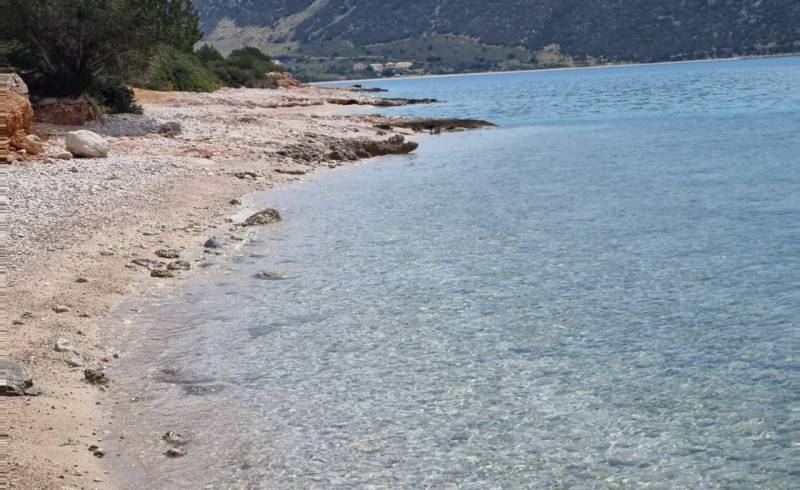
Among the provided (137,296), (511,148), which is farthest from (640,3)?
(137,296)

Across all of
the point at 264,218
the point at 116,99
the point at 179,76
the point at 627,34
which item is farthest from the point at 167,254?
the point at 627,34

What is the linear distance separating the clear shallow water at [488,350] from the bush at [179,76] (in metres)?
35.8

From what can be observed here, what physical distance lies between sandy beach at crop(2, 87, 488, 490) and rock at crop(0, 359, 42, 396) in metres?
0.11

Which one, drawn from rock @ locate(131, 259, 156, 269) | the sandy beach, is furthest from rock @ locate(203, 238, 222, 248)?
rock @ locate(131, 259, 156, 269)

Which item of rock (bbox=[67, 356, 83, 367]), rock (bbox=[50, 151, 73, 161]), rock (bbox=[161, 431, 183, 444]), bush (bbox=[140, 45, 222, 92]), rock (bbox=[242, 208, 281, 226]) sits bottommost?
rock (bbox=[161, 431, 183, 444])

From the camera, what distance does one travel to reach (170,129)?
3328 cm

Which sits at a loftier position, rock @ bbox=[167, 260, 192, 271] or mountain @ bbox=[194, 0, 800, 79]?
mountain @ bbox=[194, 0, 800, 79]

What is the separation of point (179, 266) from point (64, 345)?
4626mm

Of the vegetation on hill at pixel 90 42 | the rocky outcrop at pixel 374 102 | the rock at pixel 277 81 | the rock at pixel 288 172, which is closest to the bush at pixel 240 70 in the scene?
the rock at pixel 277 81

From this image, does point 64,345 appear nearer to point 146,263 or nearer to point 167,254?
point 146,263

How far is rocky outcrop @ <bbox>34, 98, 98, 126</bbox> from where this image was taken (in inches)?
1229

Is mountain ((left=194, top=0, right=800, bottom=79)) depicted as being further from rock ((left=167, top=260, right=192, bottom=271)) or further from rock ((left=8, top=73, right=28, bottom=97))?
rock ((left=167, top=260, right=192, bottom=271))

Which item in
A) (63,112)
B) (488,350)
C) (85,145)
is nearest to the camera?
(488,350)

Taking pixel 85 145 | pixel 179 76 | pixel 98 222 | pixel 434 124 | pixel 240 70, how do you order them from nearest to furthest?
pixel 98 222 → pixel 85 145 → pixel 434 124 → pixel 179 76 → pixel 240 70
